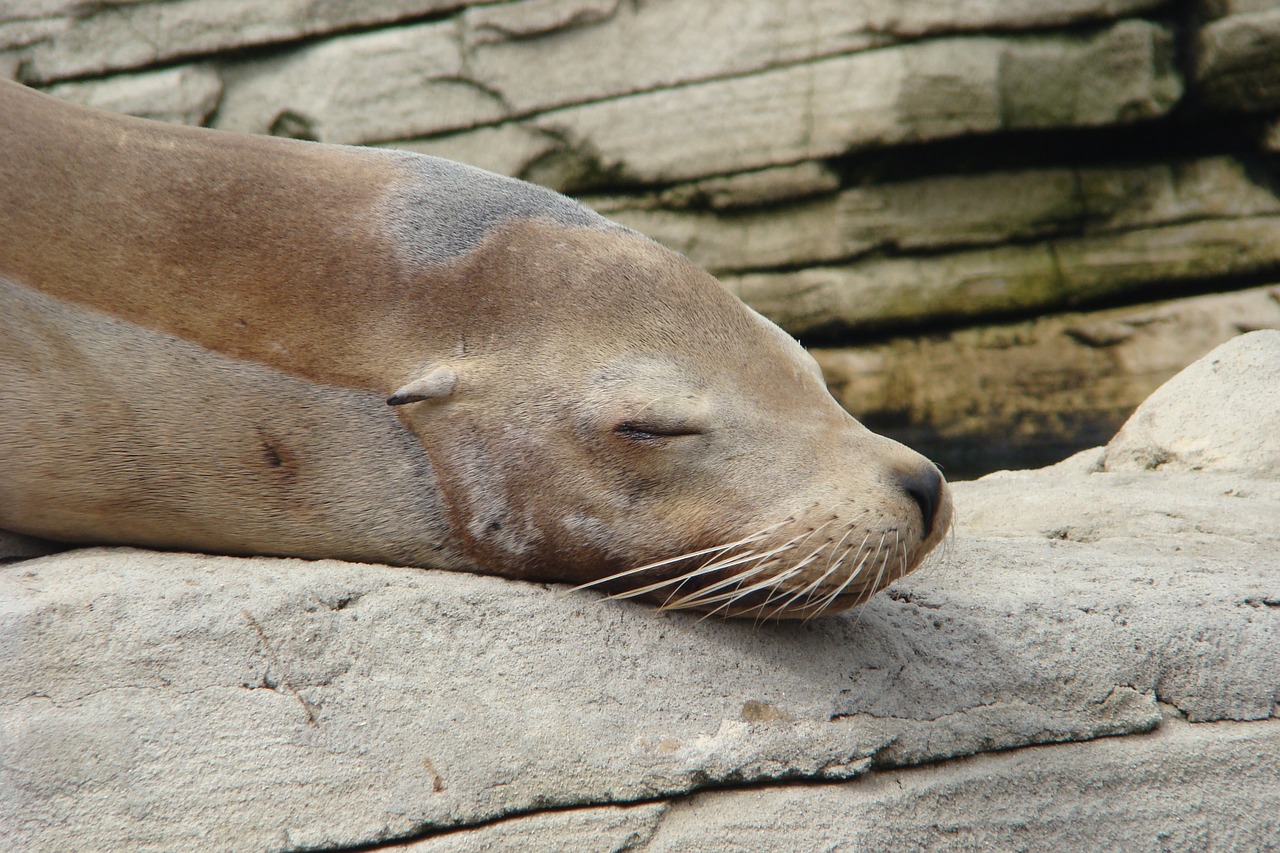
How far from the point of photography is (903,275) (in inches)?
297

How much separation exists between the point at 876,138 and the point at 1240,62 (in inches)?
91.3

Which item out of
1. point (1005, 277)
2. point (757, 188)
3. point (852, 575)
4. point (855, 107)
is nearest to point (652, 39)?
point (757, 188)

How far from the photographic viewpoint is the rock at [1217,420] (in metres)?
3.57

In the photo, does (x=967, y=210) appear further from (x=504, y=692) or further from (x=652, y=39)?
(x=504, y=692)

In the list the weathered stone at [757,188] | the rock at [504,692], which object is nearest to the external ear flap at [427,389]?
the rock at [504,692]

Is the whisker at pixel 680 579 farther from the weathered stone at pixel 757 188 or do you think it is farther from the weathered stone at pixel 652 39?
the weathered stone at pixel 652 39

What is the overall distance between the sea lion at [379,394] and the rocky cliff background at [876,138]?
17.5ft

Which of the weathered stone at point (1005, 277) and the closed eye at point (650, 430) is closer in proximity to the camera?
the closed eye at point (650, 430)

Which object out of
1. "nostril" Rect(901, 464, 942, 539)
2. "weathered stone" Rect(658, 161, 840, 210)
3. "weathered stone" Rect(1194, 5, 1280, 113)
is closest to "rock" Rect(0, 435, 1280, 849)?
"nostril" Rect(901, 464, 942, 539)

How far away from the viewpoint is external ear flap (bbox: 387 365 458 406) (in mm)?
2262

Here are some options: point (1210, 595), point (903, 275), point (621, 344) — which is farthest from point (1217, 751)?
point (903, 275)

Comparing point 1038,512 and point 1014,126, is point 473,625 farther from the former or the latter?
point 1014,126

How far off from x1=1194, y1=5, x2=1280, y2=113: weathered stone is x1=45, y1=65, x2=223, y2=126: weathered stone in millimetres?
6759

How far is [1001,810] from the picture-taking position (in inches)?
79.0
